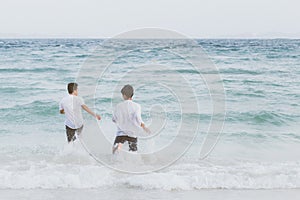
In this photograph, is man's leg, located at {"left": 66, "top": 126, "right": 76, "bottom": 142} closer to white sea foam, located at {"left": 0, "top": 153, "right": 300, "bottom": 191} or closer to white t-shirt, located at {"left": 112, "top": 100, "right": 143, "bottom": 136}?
white sea foam, located at {"left": 0, "top": 153, "right": 300, "bottom": 191}

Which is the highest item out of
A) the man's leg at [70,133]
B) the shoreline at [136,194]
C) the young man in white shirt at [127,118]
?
the young man in white shirt at [127,118]

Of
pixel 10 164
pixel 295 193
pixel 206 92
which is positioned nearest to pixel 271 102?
pixel 206 92

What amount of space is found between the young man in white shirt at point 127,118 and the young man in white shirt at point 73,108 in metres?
0.67

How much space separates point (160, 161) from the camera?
25.1 feet

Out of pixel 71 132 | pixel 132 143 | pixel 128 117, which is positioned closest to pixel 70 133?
pixel 71 132

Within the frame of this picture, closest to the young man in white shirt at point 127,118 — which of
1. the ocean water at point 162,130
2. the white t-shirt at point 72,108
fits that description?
the ocean water at point 162,130

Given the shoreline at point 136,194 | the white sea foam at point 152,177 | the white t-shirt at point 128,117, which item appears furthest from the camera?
the white t-shirt at point 128,117

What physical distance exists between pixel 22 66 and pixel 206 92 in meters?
12.3

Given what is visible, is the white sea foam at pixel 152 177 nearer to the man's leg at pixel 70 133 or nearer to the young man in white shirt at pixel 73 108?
the man's leg at pixel 70 133

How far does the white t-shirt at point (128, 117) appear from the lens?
6445 mm

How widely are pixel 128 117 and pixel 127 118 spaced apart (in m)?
0.03

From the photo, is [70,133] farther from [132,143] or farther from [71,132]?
[132,143]

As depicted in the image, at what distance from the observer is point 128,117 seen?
648 cm

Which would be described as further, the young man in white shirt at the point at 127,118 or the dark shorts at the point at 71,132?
the dark shorts at the point at 71,132
